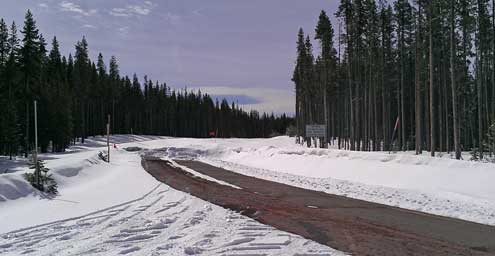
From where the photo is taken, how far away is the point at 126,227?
9.25 m

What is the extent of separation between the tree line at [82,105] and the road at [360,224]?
36.0 metres

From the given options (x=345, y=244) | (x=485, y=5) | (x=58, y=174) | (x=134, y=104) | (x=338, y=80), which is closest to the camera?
(x=345, y=244)

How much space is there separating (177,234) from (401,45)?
140ft

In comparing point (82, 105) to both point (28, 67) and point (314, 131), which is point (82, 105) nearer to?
point (28, 67)

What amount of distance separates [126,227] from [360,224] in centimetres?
471

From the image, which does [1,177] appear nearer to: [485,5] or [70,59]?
[485,5]

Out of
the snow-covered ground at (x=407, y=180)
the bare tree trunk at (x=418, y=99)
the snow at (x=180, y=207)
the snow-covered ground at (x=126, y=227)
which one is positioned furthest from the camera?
the bare tree trunk at (x=418, y=99)

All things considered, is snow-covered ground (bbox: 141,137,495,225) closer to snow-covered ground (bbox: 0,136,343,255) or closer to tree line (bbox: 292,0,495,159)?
snow-covered ground (bbox: 0,136,343,255)

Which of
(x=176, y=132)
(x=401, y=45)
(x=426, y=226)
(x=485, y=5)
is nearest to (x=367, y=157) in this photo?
(x=426, y=226)

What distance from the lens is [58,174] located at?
17516 millimetres

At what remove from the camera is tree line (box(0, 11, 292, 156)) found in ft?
164

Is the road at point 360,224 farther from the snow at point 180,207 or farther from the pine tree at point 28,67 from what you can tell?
the pine tree at point 28,67

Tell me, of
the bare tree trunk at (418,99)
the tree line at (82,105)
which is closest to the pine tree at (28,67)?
the tree line at (82,105)

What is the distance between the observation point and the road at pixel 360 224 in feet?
25.2
